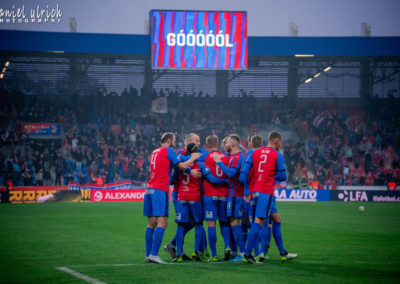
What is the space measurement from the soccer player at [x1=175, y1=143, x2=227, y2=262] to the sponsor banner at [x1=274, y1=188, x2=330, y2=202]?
25.5 meters

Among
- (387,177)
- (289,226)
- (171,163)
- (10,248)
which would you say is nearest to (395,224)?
(289,226)

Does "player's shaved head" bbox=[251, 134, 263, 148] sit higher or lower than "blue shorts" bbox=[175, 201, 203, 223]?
higher

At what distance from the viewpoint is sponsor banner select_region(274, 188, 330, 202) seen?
3578cm

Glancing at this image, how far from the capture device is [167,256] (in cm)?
1177

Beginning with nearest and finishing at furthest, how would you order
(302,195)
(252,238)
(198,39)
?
1. (252,238)
2. (198,39)
3. (302,195)

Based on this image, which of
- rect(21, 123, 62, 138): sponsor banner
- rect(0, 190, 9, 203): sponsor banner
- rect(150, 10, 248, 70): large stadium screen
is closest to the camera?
rect(0, 190, 9, 203): sponsor banner

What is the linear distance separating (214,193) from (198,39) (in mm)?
25197

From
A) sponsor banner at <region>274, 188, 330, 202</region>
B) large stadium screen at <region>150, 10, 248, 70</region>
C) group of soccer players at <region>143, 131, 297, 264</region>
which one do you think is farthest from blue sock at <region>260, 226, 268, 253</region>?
sponsor banner at <region>274, 188, 330, 202</region>

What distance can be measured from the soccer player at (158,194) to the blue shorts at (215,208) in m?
0.78

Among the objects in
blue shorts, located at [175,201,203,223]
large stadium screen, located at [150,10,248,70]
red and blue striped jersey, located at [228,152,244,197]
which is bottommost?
blue shorts, located at [175,201,203,223]

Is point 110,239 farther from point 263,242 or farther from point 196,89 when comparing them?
point 196,89

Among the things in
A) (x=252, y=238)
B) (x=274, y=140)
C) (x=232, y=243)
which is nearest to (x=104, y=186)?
(x=232, y=243)

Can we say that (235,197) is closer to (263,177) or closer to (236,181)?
(236,181)

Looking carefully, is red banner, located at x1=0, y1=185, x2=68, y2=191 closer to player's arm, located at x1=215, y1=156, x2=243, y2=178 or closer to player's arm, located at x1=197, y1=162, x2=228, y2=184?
player's arm, located at x1=197, y1=162, x2=228, y2=184
